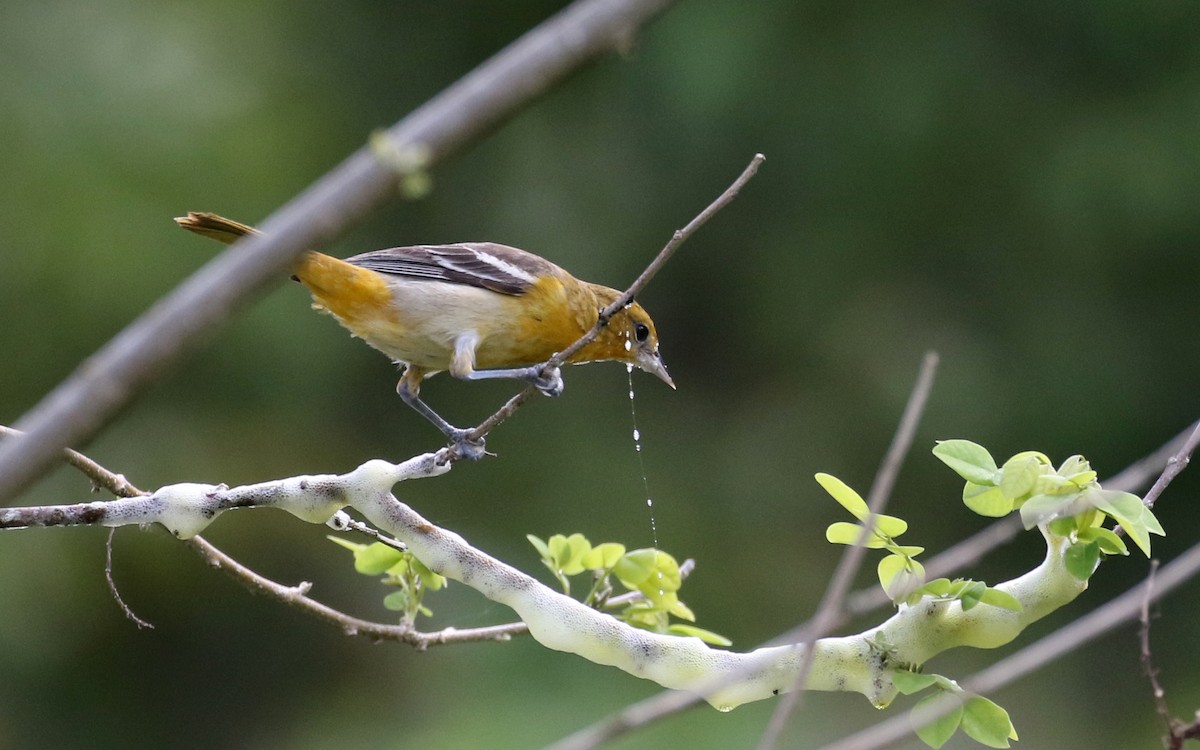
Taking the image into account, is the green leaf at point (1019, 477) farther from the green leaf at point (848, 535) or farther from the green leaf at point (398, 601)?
the green leaf at point (398, 601)

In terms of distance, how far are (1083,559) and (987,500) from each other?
16cm

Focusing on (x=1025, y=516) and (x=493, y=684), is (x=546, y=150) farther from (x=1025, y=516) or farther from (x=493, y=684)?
(x=1025, y=516)

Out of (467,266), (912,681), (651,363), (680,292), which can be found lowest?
(912,681)

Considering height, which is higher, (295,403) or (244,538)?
(295,403)

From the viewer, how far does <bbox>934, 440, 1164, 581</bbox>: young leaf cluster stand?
1489mm

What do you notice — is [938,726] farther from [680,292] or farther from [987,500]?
[680,292]

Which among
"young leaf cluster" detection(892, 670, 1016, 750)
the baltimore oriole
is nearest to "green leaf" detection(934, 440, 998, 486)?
"young leaf cluster" detection(892, 670, 1016, 750)

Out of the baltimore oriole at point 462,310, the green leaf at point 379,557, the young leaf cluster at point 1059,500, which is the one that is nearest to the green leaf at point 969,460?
the young leaf cluster at point 1059,500

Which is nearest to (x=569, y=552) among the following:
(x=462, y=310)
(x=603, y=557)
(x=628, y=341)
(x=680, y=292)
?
→ (x=603, y=557)

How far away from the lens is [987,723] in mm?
1605

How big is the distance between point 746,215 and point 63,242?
3.34 meters

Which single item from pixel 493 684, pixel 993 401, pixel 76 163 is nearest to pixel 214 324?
pixel 493 684

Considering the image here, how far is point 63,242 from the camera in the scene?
546cm

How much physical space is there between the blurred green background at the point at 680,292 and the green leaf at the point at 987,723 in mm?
4102
